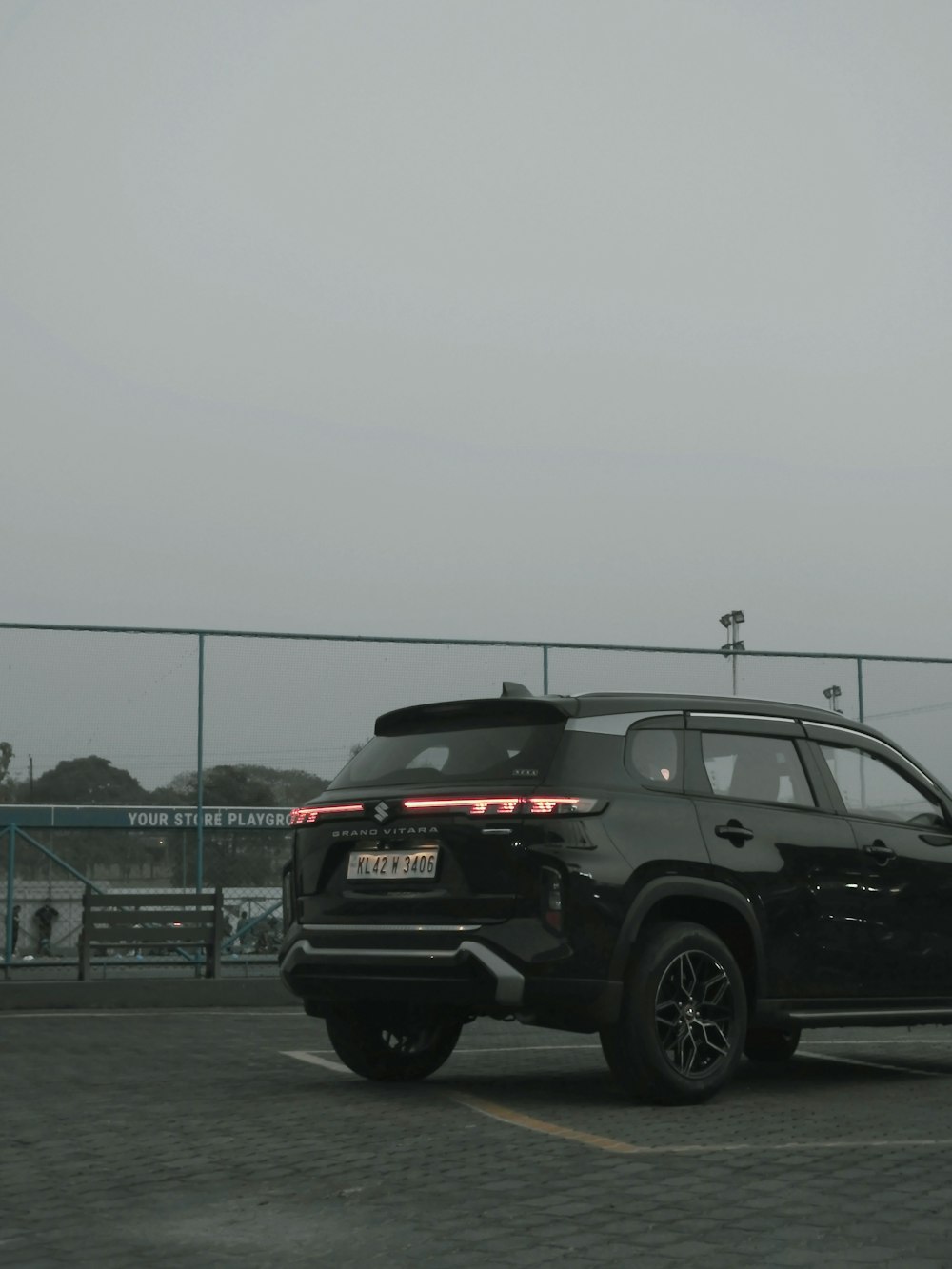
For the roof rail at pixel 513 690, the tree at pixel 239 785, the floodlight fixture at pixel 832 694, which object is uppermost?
the floodlight fixture at pixel 832 694

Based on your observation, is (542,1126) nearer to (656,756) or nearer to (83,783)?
(656,756)

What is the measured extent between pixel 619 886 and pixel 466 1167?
5.54 ft

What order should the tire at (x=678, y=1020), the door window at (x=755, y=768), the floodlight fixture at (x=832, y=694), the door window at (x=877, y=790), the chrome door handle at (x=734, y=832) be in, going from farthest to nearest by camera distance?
1. the floodlight fixture at (x=832, y=694)
2. the door window at (x=877, y=790)
3. the door window at (x=755, y=768)
4. the chrome door handle at (x=734, y=832)
5. the tire at (x=678, y=1020)

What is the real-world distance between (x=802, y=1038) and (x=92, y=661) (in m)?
7.43

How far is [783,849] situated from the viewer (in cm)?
817

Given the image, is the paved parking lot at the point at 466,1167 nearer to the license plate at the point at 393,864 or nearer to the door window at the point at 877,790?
the license plate at the point at 393,864

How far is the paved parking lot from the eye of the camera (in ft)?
15.7

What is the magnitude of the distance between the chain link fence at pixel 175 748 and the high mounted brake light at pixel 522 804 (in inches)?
334

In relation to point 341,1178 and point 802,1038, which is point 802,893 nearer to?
point 341,1178

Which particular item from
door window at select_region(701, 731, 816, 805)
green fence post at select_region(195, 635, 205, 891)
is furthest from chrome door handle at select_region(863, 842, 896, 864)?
green fence post at select_region(195, 635, 205, 891)

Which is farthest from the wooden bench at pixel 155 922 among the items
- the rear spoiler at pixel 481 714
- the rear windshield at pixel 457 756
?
the rear spoiler at pixel 481 714

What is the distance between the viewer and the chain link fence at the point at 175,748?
618 inches

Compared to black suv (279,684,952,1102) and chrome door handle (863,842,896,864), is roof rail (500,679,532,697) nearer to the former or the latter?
black suv (279,684,952,1102)

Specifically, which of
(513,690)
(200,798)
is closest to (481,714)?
(513,690)
